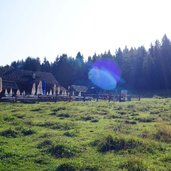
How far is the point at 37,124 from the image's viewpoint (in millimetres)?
25547

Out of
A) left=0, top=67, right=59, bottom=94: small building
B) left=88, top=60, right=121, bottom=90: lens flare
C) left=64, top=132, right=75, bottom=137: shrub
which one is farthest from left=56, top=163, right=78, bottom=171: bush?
left=88, top=60, right=121, bottom=90: lens flare

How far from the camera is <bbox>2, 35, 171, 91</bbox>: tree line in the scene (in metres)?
113

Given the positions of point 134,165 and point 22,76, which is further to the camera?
point 22,76

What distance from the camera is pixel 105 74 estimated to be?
13288cm

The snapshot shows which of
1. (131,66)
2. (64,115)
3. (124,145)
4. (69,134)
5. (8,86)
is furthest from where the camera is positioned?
(131,66)

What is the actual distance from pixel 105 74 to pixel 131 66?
13906mm

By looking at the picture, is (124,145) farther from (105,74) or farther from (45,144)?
(105,74)

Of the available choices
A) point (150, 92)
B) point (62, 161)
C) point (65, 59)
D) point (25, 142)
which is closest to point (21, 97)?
point (25, 142)

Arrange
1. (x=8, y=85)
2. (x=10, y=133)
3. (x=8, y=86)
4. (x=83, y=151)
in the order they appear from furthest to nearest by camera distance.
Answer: (x=8, y=85) < (x=8, y=86) < (x=10, y=133) < (x=83, y=151)

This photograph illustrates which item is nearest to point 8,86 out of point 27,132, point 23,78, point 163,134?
point 23,78

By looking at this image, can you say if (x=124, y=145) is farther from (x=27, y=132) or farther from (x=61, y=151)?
(x=27, y=132)

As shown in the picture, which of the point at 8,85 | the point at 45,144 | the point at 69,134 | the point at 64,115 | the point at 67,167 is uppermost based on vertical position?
the point at 8,85

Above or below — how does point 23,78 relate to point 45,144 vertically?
above

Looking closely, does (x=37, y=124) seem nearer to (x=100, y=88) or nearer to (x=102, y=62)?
(x=100, y=88)
